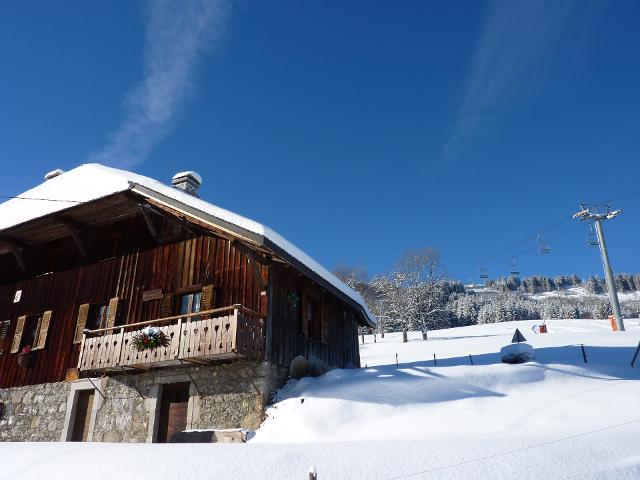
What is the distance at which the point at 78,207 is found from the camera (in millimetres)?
16469

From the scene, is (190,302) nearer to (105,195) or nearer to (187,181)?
(105,195)

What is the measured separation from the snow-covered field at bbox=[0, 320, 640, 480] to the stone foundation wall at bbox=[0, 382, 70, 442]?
786 cm

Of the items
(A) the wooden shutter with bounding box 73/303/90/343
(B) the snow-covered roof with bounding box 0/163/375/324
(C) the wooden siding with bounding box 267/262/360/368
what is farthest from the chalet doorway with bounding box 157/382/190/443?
(B) the snow-covered roof with bounding box 0/163/375/324

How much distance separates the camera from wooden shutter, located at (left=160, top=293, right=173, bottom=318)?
15109 millimetres

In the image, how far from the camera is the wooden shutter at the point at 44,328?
17203mm

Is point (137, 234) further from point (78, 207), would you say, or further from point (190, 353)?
point (190, 353)

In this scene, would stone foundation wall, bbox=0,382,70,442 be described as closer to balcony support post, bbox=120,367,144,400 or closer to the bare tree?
balcony support post, bbox=120,367,144,400

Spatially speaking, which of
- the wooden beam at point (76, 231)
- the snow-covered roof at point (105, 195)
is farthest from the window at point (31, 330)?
the snow-covered roof at point (105, 195)

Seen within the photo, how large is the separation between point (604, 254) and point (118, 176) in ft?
99.8

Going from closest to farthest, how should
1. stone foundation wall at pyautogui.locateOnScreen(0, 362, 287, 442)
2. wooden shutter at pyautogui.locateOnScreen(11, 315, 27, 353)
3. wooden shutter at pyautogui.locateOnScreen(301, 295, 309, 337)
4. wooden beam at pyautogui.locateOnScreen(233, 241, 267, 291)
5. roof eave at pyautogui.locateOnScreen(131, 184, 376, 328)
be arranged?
1. roof eave at pyautogui.locateOnScreen(131, 184, 376, 328)
2. stone foundation wall at pyautogui.locateOnScreen(0, 362, 287, 442)
3. wooden beam at pyautogui.locateOnScreen(233, 241, 267, 291)
4. wooden shutter at pyautogui.locateOnScreen(301, 295, 309, 337)
5. wooden shutter at pyautogui.locateOnScreen(11, 315, 27, 353)

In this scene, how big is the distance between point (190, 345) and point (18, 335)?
9.33 metres

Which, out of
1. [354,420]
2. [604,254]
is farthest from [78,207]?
[604,254]

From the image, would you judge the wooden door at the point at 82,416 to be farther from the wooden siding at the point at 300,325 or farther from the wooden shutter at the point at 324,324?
the wooden shutter at the point at 324,324

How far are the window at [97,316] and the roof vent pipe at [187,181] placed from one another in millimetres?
4913
